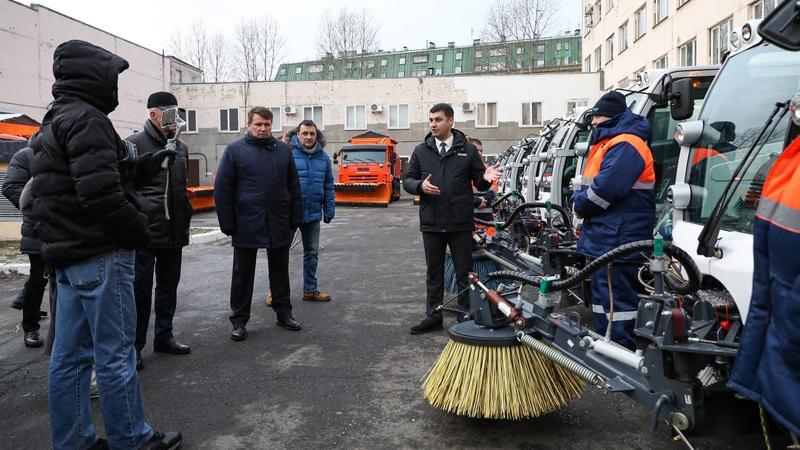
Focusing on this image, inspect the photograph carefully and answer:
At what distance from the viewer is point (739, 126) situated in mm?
3445

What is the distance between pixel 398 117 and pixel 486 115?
4.77 m

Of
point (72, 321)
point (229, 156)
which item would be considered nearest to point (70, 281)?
point (72, 321)

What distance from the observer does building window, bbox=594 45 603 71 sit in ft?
109

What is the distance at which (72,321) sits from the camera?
2.95 m

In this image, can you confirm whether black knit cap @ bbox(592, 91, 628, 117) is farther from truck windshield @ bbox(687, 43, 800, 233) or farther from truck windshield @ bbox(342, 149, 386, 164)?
truck windshield @ bbox(342, 149, 386, 164)

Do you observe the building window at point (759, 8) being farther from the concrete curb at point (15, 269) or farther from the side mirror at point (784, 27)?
the concrete curb at point (15, 269)

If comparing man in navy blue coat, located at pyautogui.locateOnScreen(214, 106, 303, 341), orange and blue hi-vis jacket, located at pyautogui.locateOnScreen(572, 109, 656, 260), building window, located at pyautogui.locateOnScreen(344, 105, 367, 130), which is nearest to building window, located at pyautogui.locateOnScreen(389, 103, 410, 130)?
building window, located at pyautogui.locateOnScreen(344, 105, 367, 130)

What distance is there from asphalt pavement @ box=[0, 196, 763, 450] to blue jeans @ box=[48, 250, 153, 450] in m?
0.46

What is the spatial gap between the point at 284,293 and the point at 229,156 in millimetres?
1336

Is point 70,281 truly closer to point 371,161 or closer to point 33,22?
point 371,161

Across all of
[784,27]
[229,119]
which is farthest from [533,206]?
[229,119]

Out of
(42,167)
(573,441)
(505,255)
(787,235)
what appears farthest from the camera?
(505,255)

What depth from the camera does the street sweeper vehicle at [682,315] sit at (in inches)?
96.6

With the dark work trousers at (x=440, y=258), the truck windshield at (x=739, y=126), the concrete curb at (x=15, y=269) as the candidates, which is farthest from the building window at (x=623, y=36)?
the truck windshield at (x=739, y=126)
